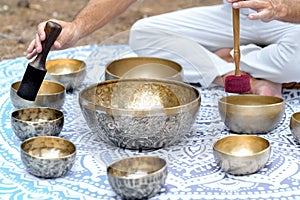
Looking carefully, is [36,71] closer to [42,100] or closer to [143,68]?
[42,100]

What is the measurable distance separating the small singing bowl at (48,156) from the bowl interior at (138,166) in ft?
0.49

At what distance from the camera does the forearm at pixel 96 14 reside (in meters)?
2.37

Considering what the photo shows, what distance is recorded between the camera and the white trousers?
251cm

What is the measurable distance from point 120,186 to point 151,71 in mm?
854

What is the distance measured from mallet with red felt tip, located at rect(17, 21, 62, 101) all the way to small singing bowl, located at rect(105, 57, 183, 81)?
383 millimetres

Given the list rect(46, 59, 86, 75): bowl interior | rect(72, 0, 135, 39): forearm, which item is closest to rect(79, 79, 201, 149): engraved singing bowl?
rect(72, 0, 135, 39): forearm

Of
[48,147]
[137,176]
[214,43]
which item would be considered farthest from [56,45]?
[214,43]

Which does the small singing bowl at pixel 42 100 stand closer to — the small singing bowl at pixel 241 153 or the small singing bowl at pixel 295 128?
the small singing bowl at pixel 241 153

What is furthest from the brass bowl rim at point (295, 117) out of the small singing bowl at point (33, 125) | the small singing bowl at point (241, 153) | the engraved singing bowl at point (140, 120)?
the small singing bowl at point (33, 125)

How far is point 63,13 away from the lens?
451 centimetres

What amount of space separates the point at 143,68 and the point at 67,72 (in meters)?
0.37

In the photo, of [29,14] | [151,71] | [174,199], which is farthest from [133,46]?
[29,14]

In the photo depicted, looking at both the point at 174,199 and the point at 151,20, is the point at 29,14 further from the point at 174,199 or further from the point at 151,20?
the point at 174,199

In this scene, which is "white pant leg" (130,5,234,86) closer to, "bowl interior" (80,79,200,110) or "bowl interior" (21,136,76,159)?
"bowl interior" (80,79,200,110)
